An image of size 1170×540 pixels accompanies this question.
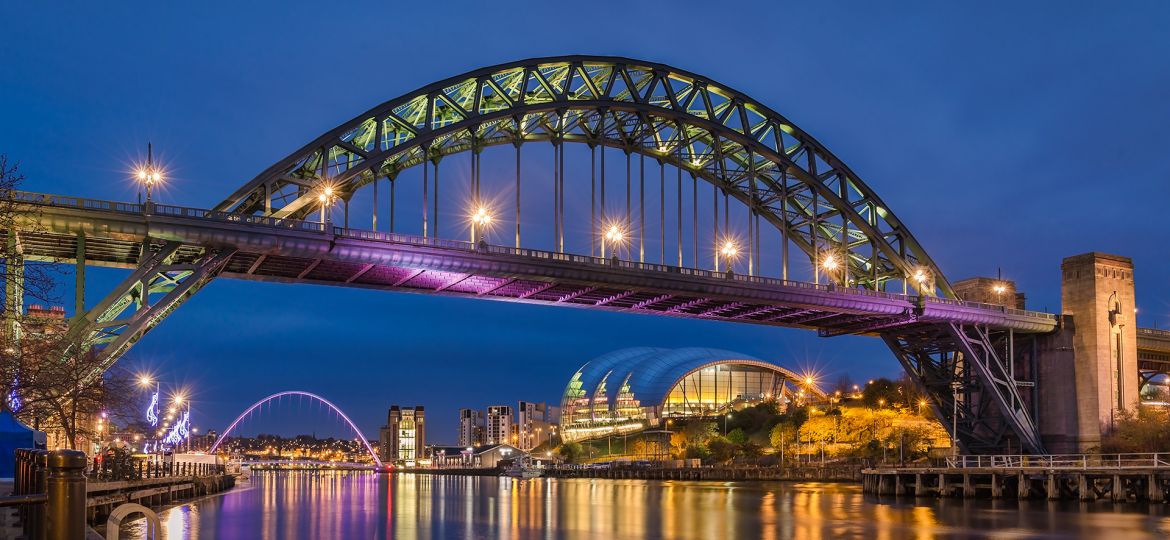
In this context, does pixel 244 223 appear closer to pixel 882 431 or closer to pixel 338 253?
pixel 338 253

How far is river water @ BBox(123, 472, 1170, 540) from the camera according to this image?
3875 centimetres

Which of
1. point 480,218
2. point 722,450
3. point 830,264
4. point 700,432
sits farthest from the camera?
point 700,432

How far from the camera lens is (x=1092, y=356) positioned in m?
73.3

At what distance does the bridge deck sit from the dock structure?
36.6 feet

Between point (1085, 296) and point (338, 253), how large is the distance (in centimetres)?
5241

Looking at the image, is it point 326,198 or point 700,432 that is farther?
point 700,432

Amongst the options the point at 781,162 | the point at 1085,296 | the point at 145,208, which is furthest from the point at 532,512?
the point at 1085,296

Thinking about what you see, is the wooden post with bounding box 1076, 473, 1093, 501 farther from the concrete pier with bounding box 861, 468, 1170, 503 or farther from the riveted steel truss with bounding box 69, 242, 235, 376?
the riveted steel truss with bounding box 69, 242, 235, 376

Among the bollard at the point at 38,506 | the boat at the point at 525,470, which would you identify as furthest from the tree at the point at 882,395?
the bollard at the point at 38,506

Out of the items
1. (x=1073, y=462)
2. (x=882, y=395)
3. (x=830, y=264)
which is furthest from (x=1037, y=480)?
(x=882, y=395)

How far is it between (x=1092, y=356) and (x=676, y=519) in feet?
136

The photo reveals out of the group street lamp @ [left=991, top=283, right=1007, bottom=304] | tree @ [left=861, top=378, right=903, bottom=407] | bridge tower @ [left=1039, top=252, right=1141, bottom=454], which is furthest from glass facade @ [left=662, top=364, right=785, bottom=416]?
bridge tower @ [left=1039, top=252, right=1141, bottom=454]

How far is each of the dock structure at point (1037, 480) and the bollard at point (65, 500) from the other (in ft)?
186

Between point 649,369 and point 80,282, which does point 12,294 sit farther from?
point 649,369
